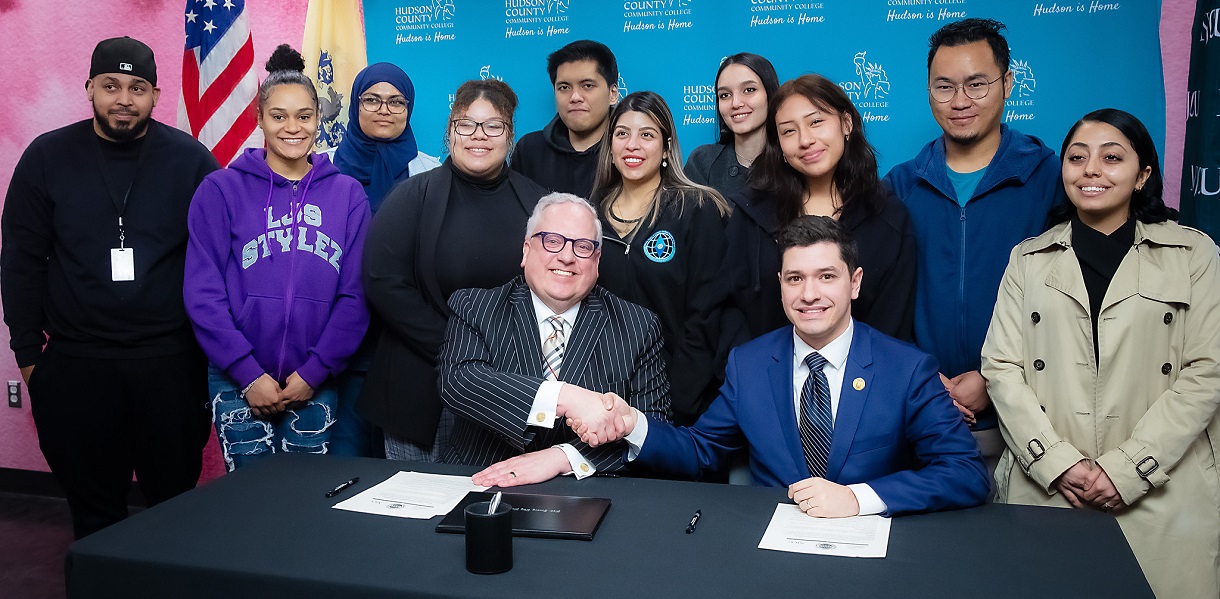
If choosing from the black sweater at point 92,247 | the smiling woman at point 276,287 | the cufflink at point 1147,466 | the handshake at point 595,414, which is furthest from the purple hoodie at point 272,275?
the cufflink at point 1147,466

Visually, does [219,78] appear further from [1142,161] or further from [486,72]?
[1142,161]

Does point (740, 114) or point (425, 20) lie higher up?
point (425, 20)

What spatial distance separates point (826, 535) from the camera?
5.48ft

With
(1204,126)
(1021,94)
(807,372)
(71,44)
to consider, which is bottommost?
(807,372)

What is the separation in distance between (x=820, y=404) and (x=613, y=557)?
2.54 ft

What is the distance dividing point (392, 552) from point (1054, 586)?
108 cm

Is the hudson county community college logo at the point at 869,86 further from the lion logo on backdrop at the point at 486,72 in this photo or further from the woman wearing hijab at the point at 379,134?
the woman wearing hijab at the point at 379,134

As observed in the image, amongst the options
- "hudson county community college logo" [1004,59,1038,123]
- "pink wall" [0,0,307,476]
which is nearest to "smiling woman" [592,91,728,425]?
"hudson county community college logo" [1004,59,1038,123]

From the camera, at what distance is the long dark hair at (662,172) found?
2766mm

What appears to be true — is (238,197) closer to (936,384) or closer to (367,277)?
(367,277)

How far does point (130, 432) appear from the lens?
3.25m

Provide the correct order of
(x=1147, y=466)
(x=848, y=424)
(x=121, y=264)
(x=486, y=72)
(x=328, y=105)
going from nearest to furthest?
1. (x=848, y=424)
2. (x=1147, y=466)
3. (x=121, y=264)
4. (x=328, y=105)
5. (x=486, y=72)

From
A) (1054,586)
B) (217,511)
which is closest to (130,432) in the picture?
(217,511)

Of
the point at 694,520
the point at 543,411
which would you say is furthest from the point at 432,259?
the point at 694,520
